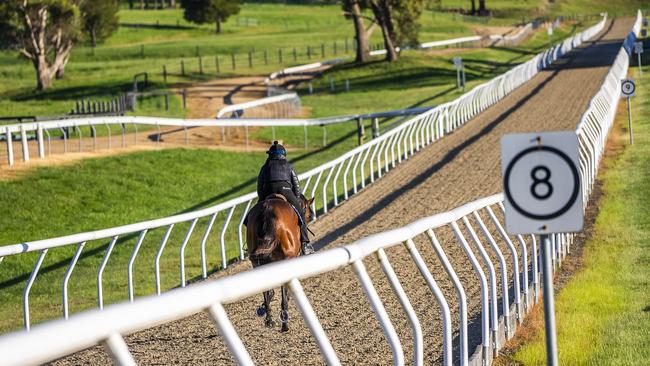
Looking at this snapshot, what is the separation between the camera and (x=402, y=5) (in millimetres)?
63188

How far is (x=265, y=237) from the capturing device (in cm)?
1118

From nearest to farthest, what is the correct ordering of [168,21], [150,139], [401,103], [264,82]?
[150,139]
[401,103]
[264,82]
[168,21]

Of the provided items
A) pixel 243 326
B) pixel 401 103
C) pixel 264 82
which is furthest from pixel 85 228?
pixel 264 82

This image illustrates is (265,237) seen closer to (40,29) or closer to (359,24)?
(40,29)

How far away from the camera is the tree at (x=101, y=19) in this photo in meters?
79.9

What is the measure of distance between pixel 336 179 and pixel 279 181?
439 inches

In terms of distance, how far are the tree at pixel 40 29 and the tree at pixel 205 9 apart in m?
36.5

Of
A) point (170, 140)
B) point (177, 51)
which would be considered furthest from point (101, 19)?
point (170, 140)

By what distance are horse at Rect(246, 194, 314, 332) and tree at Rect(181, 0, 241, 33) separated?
291ft

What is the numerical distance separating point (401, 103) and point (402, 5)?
14.6 meters

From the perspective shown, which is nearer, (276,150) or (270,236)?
(270,236)

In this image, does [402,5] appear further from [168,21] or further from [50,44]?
[168,21]

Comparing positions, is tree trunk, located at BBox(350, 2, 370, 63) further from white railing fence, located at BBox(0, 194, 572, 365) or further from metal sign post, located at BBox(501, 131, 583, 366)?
metal sign post, located at BBox(501, 131, 583, 366)

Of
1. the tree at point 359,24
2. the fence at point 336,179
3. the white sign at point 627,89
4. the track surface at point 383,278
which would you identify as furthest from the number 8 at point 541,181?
the tree at point 359,24
